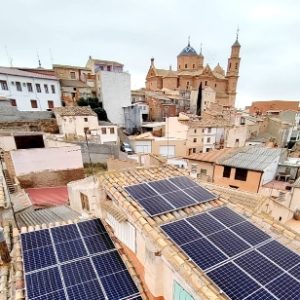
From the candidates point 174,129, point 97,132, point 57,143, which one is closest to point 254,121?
point 174,129

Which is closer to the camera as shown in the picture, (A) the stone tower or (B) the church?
(B) the church

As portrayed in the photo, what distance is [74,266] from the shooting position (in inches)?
225

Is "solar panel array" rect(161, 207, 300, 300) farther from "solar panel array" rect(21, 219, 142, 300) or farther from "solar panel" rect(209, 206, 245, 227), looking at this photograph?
"solar panel array" rect(21, 219, 142, 300)

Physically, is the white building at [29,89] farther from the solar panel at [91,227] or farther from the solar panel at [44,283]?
the solar panel at [44,283]

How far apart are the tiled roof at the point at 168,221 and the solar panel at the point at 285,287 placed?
1107 millimetres

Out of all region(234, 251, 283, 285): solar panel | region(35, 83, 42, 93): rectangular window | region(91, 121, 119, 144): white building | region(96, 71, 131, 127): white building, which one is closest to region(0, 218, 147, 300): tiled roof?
region(234, 251, 283, 285): solar panel

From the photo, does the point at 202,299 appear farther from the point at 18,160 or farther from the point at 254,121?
the point at 254,121

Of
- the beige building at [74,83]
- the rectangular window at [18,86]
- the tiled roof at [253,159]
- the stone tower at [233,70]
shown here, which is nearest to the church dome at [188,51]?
the stone tower at [233,70]

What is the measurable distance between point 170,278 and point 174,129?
3433cm

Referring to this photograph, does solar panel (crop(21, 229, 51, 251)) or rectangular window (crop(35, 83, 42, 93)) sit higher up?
rectangular window (crop(35, 83, 42, 93))

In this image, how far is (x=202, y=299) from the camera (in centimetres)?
364

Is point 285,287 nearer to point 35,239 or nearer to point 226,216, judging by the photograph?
point 226,216

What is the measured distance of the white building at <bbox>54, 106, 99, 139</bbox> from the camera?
30172 mm

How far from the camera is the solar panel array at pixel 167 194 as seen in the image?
247 inches
